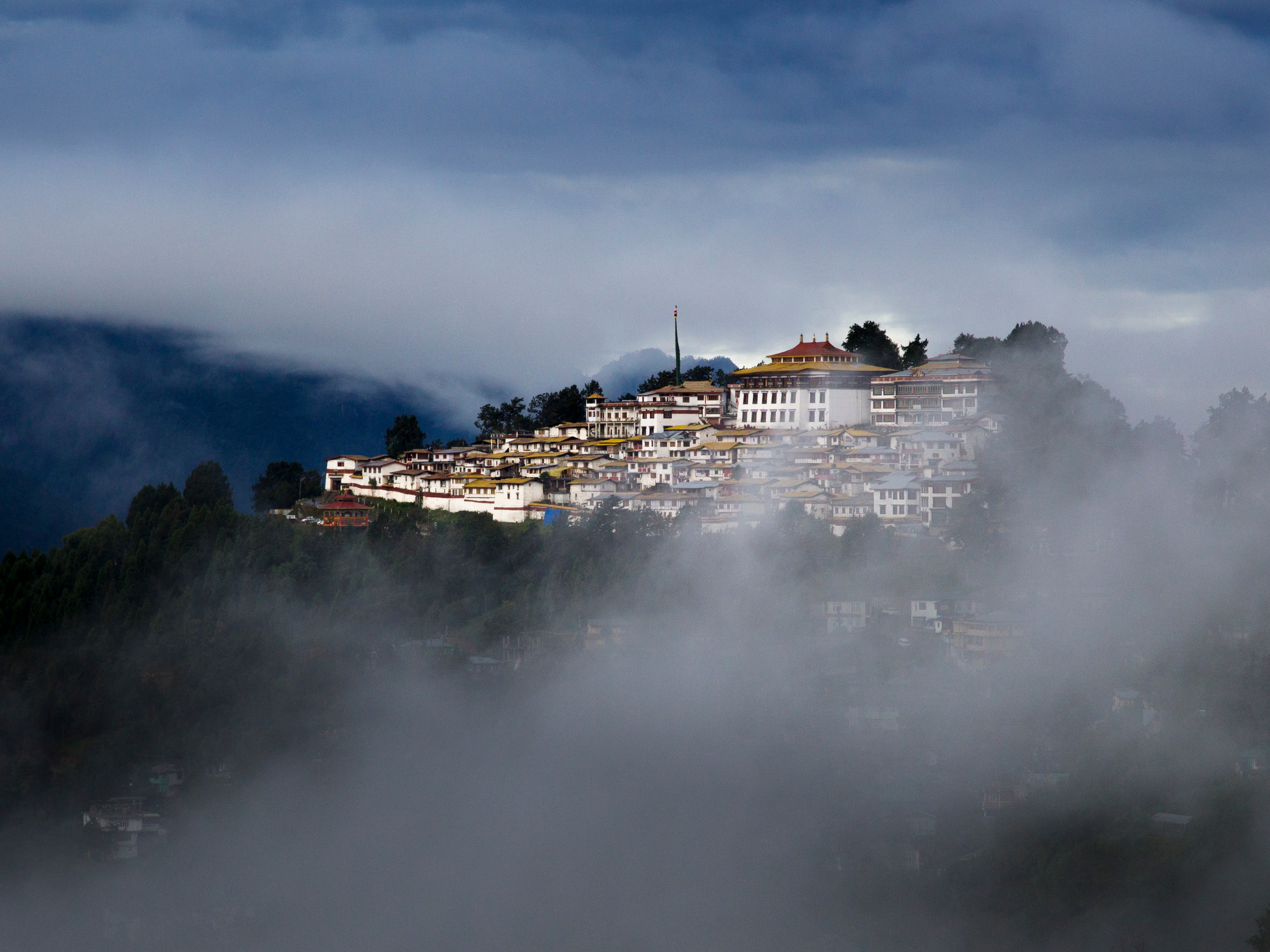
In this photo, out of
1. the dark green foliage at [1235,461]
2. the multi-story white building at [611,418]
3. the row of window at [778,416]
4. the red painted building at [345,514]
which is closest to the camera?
the dark green foliage at [1235,461]

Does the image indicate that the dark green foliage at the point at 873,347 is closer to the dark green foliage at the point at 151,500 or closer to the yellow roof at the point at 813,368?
the yellow roof at the point at 813,368

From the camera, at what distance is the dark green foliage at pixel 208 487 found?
806 inches

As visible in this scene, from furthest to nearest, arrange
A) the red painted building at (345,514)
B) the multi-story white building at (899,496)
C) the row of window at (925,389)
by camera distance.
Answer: the red painted building at (345,514)
the row of window at (925,389)
the multi-story white building at (899,496)

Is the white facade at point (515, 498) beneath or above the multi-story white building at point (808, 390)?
beneath

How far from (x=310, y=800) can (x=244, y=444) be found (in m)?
42.3

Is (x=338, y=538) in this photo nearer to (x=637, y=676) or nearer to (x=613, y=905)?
(x=637, y=676)

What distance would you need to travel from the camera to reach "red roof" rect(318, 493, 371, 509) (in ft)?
81.7

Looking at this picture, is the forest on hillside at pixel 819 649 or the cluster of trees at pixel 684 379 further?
the cluster of trees at pixel 684 379

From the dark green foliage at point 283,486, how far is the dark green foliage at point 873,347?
14.1 metres

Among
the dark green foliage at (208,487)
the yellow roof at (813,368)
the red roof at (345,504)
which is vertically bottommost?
the red roof at (345,504)

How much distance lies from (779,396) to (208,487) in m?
11.6

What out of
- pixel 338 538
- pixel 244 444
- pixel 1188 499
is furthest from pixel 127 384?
pixel 1188 499

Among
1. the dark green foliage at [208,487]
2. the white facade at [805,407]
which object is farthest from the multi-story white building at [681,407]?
the dark green foliage at [208,487]

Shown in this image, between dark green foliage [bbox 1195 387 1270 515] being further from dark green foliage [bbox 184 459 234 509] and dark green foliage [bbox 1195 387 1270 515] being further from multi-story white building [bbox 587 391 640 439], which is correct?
multi-story white building [bbox 587 391 640 439]
